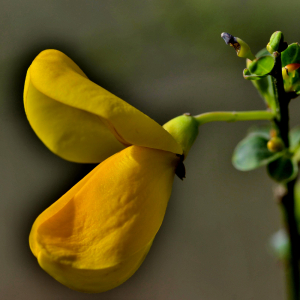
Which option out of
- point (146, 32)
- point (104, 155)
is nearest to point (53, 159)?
point (146, 32)

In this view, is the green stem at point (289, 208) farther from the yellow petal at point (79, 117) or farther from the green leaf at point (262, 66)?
the yellow petal at point (79, 117)

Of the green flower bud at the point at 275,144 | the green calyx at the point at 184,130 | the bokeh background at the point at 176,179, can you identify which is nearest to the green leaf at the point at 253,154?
the green flower bud at the point at 275,144

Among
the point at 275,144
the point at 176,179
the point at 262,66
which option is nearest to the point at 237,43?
the point at 262,66

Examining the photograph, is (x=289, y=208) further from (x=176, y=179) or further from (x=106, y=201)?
(x=176, y=179)

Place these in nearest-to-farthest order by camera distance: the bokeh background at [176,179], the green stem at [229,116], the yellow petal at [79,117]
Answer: the yellow petal at [79,117], the green stem at [229,116], the bokeh background at [176,179]

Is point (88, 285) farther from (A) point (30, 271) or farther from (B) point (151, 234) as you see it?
(A) point (30, 271)

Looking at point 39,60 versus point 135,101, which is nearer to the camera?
point 39,60
